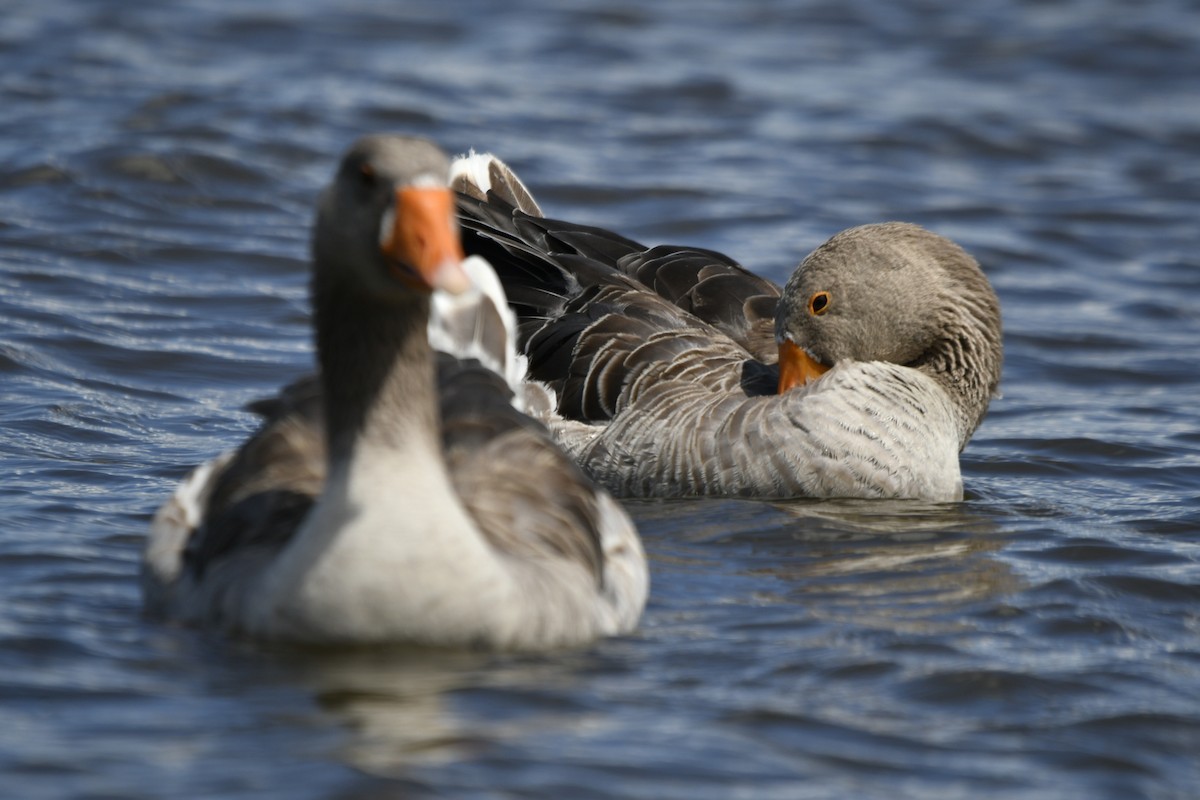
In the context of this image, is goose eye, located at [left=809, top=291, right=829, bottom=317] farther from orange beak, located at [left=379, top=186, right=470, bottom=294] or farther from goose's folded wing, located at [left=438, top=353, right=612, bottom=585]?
orange beak, located at [left=379, top=186, right=470, bottom=294]

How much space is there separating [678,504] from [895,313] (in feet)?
5.14

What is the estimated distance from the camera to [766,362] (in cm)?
1023

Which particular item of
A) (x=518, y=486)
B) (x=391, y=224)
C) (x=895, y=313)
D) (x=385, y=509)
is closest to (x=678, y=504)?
(x=895, y=313)

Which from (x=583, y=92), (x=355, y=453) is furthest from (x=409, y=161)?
(x=583, y=92)

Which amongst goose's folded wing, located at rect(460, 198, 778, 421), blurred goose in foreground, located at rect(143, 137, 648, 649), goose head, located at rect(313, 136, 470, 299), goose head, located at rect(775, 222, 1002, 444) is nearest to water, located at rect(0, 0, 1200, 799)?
blurred goose in foreground, located at rect(143, 137, 648, 649)

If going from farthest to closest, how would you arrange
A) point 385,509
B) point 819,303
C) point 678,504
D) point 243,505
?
point 819,303 < point 678,504 < point 243,505 < point 385,509

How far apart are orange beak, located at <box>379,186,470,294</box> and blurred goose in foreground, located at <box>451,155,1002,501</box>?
12.0ft

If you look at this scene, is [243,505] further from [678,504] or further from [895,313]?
[895,313]

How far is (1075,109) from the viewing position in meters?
20.2

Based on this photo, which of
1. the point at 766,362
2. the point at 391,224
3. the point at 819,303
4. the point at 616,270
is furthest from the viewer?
the point at 616,270

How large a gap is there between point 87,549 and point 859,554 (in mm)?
3510

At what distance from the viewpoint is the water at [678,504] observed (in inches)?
243

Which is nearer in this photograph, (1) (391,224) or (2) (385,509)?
(1) (391,224)

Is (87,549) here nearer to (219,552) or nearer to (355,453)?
(219,552)
